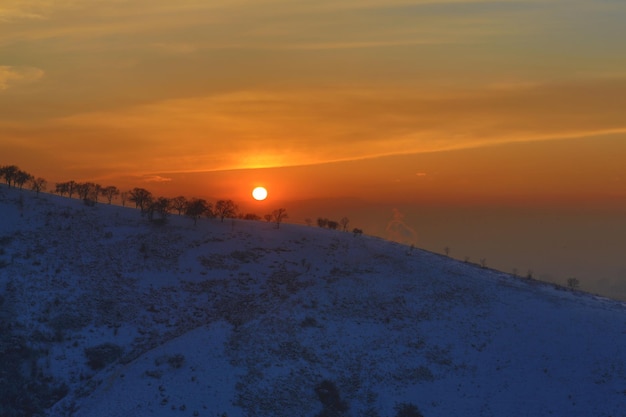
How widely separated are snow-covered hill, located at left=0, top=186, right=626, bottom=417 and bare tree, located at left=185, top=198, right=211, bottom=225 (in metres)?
5.59

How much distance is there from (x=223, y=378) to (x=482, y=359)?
24588mm

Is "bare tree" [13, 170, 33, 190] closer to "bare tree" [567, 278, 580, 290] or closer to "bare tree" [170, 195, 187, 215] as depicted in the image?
"bare tree" [170, 195, 187, 215]

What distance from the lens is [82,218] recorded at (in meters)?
78.5

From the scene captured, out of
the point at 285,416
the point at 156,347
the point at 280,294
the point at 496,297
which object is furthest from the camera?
the point at 496,297

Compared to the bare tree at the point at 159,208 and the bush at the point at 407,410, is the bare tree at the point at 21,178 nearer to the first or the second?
the bare tree at the point at 159,208

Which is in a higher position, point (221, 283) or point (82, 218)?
point (82, 218)

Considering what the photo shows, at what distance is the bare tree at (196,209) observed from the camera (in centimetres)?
8700

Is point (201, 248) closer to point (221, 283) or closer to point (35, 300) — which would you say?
point (221, 283)

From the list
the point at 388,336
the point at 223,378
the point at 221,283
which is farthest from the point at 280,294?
the point at 223,378

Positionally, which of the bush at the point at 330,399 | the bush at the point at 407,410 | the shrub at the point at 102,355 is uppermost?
the shrub at the point at 102,355

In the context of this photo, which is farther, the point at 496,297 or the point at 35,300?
the point at 496,297

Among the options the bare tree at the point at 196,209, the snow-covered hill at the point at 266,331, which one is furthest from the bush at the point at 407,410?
the bare tree at the point at 196,209

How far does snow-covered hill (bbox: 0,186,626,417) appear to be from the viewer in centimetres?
4925

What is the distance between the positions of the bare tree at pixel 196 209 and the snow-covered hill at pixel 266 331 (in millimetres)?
5594
